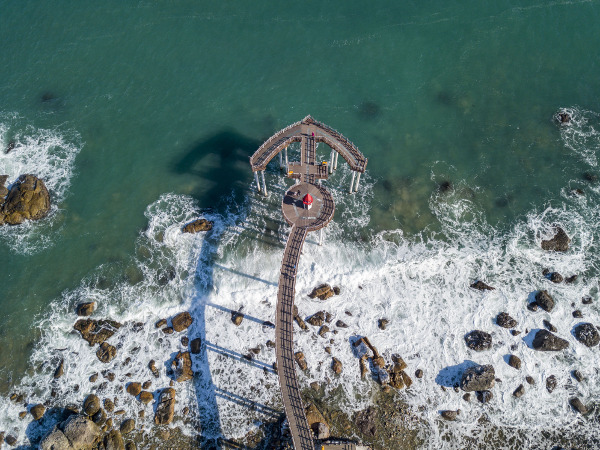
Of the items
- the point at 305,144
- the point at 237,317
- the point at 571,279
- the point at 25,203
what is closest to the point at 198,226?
the point at 237,317

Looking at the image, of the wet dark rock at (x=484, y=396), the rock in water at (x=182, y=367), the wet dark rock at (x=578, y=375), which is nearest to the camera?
the wet dark rock at (x=484, y=396)

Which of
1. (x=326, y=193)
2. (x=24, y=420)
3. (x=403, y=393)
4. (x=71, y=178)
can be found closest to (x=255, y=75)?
(x=326, y=193)

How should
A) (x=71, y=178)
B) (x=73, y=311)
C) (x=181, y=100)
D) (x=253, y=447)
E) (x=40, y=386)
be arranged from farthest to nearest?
Answer: (x=181, y=100), (x=71, y=178), (x=73, y=311), (x=40, y=386), (x=253, y=447)

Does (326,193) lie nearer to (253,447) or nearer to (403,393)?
(403,393)

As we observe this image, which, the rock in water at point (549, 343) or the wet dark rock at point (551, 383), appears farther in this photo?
the rock in water at point (549, 343)

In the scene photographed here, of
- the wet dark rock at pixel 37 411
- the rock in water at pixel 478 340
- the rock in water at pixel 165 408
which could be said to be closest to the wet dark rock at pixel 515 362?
the rock in water at pixel 478 340

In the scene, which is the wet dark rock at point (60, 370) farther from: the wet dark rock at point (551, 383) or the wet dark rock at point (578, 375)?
the wet dark rock at point (578, 375)
